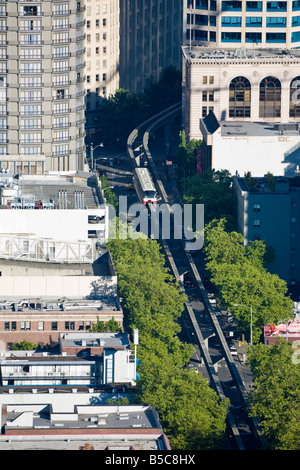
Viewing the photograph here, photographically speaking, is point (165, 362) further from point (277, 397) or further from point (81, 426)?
point (81, 426)

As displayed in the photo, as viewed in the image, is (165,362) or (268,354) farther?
(268,354)

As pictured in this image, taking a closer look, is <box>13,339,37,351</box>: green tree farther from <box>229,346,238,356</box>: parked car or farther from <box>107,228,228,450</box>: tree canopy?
<box>229,346,238,356</box>: parked car

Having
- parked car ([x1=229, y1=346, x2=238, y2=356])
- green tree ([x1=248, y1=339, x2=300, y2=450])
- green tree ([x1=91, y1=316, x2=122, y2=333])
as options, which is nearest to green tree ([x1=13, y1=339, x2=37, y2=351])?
green tree ([x1=91, y1=316, x2=122, y2=333])

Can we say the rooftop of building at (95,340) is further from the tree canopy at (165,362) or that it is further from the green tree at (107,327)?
the green tree at (107,327)

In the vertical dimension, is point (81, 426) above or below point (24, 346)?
above

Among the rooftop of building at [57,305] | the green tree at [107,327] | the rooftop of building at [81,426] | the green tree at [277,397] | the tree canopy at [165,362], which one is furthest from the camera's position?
the rooftop of building at [57,305]

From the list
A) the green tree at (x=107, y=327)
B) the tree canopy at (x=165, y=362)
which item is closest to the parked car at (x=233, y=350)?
the tree canopy at (x=165, y=362)

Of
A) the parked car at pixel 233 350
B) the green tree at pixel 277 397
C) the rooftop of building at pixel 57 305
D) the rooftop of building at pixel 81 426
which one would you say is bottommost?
the parked car at pixel 233 350

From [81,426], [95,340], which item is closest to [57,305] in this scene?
[95,340]
